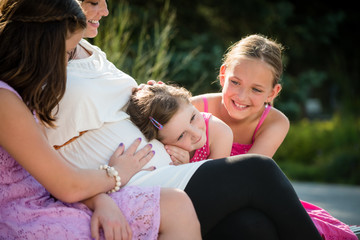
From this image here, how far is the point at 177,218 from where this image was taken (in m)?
1.83

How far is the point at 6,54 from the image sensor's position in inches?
69.9

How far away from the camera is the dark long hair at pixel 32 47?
5.83 ft

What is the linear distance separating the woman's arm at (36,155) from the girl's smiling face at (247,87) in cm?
133

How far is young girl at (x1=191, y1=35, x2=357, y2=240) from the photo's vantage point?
9.55ft

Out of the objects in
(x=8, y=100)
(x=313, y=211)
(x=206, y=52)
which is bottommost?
(x=206, y=52)

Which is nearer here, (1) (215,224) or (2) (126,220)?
(2) (126,220)

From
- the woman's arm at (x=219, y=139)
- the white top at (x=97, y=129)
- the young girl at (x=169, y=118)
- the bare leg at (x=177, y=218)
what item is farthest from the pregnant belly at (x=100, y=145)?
the woman's arm at (x=219, y=139)

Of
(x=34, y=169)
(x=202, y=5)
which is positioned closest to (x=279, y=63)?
(x=34, y=169)

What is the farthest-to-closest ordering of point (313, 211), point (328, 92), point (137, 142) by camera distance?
point (328, 92)
point (313, 211)
point (137, 142)

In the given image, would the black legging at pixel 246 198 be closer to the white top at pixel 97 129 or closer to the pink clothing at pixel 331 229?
the white top at pixel 97 129

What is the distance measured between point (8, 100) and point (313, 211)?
69.6 inches

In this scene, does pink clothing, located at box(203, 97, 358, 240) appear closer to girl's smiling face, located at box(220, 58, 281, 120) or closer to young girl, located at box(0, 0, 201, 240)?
girl's smiling face, located at box(220, 58, 281, 120)

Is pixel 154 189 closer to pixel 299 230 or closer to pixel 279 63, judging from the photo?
pixel 299 230

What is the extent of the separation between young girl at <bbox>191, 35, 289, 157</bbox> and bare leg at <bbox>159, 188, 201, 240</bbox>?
3.56 feet
